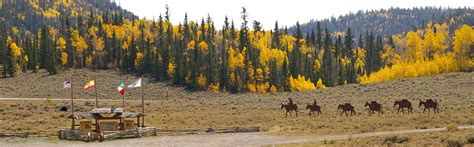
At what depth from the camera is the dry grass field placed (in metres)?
38.4

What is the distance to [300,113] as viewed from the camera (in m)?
54.7

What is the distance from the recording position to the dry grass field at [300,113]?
38406 mm

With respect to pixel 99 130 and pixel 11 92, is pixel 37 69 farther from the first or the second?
pixel 99 130

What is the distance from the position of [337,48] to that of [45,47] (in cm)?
8179

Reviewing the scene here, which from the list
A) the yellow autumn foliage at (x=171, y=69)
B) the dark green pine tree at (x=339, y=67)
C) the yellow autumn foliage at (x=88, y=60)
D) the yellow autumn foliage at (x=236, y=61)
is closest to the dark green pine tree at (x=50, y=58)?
the yellow autumn foliage at (x=88, y=60)

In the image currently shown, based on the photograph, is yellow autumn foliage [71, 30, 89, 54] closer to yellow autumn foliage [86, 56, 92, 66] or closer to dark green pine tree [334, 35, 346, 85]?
yellow autumn foliage [86, 56, 92, 66]

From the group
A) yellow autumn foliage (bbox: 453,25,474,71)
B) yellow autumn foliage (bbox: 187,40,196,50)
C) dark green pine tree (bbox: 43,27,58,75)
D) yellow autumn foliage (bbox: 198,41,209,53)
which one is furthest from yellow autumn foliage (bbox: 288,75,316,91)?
dark green pine tree (bbox: 43,27,58,75)

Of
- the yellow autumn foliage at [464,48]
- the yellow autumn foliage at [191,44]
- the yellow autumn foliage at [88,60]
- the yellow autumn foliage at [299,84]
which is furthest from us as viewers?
the yellow autumn foliage at [88,60]

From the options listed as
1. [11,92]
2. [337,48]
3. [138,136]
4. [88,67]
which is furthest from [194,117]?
[337,48]

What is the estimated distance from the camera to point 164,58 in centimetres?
13950

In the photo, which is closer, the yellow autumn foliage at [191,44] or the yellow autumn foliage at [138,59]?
the yellow autumn foliage at [138,59]

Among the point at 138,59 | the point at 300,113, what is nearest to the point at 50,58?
the point at 138,59

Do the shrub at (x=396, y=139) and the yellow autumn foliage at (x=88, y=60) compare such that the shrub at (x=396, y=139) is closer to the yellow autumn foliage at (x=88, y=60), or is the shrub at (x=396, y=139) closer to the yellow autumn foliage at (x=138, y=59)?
the yellow autumn foliage at (x=138, y=59)

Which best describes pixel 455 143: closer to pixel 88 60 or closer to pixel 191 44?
pixel 191 44
